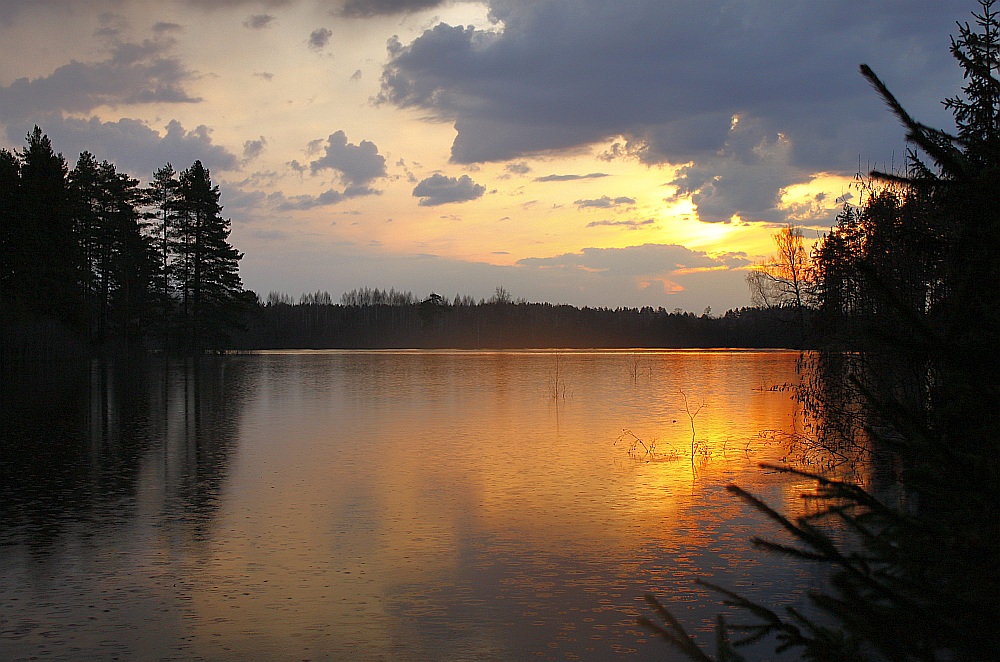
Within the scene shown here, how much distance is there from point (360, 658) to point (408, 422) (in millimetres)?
16857

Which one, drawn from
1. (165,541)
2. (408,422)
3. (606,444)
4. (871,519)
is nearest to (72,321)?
(408,422)

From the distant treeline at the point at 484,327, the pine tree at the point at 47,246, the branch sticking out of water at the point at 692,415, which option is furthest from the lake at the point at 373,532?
the distant treeline at the point at 484,327

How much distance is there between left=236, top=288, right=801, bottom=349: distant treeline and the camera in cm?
13050

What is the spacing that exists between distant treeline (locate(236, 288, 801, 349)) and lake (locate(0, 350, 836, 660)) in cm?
9659

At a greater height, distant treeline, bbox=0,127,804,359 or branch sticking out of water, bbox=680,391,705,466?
distant treeline, bbox=0,127,804,359

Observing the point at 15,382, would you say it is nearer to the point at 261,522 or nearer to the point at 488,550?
the point at 261,522

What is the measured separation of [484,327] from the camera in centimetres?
15362

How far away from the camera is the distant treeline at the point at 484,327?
5138 inches

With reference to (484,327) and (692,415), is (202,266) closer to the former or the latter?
(692,415)

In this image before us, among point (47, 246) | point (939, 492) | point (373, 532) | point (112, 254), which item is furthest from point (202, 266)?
point (939, 492)

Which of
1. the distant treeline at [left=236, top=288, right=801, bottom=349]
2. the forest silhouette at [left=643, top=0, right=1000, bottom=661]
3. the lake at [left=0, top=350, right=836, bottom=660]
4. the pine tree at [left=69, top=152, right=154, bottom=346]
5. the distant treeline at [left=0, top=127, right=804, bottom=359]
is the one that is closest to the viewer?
the forest silhouette at [left=643, top=0, right=1000, bottom=661]

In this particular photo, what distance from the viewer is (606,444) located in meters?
19.6

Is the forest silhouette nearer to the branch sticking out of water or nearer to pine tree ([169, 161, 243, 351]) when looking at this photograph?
the branch sticking out of water

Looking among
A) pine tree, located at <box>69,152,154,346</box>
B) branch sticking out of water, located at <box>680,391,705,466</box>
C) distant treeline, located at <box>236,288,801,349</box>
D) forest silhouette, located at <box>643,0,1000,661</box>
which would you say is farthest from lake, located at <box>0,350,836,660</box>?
distant treeline, located at <box>236,288,801,349</box>
